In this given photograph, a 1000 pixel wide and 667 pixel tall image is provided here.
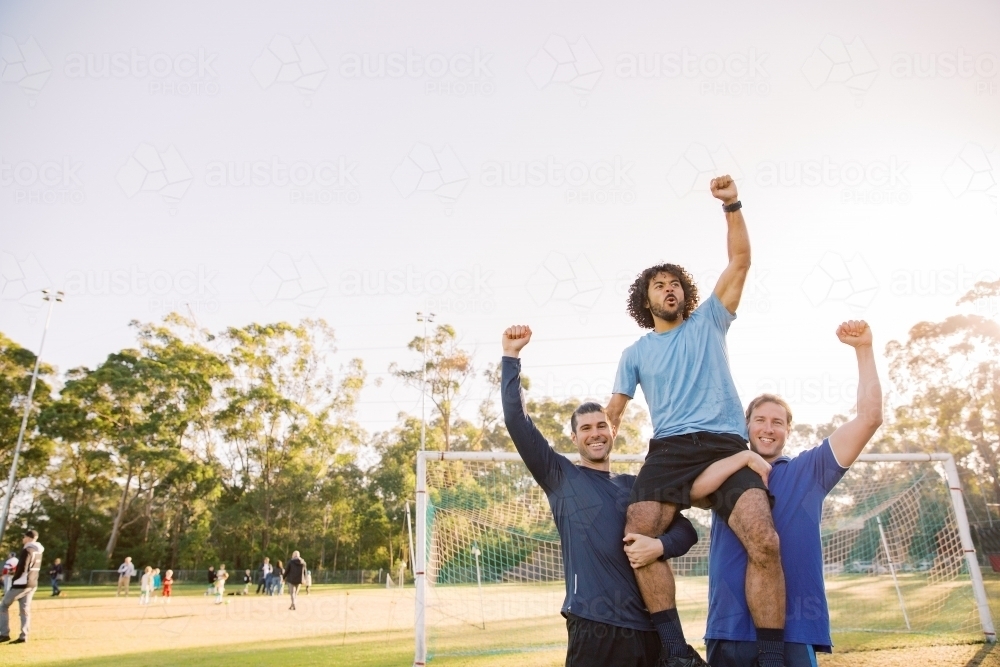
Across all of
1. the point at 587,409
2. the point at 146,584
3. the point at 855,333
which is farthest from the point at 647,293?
the point at 146,584

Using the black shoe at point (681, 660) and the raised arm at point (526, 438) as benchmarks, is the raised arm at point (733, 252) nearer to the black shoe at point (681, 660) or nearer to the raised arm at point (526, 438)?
the raised arm at point (526, 438)

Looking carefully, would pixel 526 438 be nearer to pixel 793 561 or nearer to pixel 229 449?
pixel 793 561

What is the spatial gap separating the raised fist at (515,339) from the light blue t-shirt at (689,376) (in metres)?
0.66

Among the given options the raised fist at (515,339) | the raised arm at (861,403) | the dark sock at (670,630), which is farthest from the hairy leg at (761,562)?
the raised fist at (515,339)

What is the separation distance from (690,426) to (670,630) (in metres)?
0.99

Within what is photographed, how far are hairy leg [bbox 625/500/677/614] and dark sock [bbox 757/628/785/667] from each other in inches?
15.9

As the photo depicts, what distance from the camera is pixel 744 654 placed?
3055 millimetres

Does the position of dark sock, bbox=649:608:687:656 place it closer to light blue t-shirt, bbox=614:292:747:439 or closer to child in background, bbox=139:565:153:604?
light blue t-shirt, bbox=614:292:747:439

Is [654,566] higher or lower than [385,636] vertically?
higher

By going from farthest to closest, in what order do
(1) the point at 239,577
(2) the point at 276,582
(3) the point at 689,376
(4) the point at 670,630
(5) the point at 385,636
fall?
(1) the point at 239,577
(2) the point at 276,582
(5) the point at 385,636
(3) the point at 689,376
(4) the point at 670,630

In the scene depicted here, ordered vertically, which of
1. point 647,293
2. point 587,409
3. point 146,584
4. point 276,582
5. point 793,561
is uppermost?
point 647,293

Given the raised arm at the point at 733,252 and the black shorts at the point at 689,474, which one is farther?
the raised arm at the point at 733,252

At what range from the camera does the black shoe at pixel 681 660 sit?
2.73 metres

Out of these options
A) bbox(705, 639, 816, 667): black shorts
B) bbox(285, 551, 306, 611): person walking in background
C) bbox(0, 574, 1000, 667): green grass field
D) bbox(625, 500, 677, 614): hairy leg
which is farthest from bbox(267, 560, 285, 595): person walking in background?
bbox(625, 500, 677, 614): hairy leg
